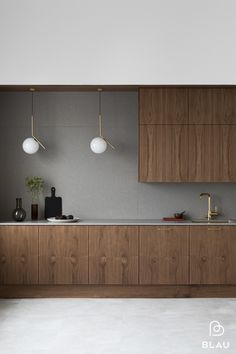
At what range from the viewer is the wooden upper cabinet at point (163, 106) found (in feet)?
20.8

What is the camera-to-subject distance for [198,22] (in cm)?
611

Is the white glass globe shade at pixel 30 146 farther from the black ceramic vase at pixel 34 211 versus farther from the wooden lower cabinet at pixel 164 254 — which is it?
the wooden lower cabinet at pixel 164 254

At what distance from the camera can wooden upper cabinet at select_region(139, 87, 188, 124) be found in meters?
6.35

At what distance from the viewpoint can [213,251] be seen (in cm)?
623

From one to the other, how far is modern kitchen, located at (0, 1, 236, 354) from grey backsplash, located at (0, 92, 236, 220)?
1 cm

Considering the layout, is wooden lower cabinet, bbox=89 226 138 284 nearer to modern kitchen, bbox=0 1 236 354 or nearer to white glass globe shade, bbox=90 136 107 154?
modern kitchen, bbox=0 1 236 354

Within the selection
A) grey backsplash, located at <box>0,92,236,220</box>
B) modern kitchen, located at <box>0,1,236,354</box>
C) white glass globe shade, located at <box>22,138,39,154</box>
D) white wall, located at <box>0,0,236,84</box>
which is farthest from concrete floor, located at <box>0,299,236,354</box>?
white wall, located at <box>0,0,236,84</box>

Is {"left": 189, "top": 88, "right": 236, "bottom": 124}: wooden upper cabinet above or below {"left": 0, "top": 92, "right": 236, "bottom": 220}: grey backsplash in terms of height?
above

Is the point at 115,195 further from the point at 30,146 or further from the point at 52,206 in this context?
the point at 30,146

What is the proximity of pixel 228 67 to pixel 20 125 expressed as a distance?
253cm

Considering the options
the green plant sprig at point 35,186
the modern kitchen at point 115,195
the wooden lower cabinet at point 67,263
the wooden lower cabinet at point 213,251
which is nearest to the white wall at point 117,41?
the modern kitchen at point 115,195

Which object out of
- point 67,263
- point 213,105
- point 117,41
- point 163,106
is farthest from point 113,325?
point 117,41

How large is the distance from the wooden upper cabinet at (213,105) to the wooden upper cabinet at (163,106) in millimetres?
99

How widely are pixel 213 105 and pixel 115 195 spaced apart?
5.18 ft
